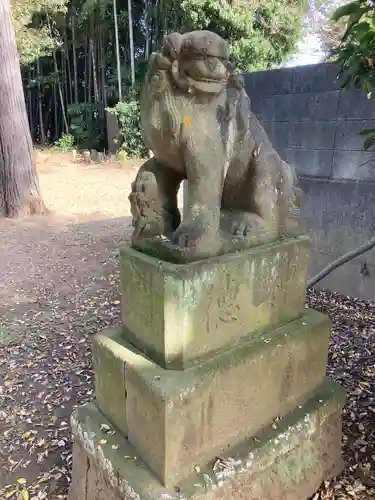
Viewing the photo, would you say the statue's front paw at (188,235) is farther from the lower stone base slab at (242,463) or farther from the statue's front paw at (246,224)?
the lower stone base slab at (242,463)

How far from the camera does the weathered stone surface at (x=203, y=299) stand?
127 cm

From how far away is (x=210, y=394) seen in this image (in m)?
1.35

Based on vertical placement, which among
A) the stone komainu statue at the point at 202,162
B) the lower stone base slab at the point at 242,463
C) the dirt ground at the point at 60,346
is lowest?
the dirt ground at the point at 60,346

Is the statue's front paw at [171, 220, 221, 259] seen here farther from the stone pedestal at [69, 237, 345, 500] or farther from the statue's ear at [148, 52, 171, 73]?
the statue's ear at [148, 52, 171, 73]

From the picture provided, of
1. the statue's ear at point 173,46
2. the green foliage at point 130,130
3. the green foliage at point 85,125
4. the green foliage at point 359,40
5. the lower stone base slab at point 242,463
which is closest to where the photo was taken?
the statue's ear at point 173,46

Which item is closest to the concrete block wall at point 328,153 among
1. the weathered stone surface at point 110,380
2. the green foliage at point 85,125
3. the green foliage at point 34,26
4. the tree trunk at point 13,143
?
the weathered stone surface at point 110,380

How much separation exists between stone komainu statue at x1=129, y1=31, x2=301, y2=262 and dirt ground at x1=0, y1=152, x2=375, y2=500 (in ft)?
3.98

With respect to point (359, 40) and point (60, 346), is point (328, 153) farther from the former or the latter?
point (60, 346)

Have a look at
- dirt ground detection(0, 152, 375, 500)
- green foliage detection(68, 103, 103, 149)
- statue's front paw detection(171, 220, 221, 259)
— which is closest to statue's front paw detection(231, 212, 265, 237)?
statue's front paw detection(171, 220, 221, 259)

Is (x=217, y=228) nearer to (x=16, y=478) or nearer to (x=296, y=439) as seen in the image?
(x=296, y=439)

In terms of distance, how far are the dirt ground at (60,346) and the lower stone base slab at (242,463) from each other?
17 cm

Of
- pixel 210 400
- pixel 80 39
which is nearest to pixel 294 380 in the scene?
pixel 210 400

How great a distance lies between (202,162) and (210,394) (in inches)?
29.6

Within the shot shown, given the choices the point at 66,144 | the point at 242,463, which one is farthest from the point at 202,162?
the point at 66,144
